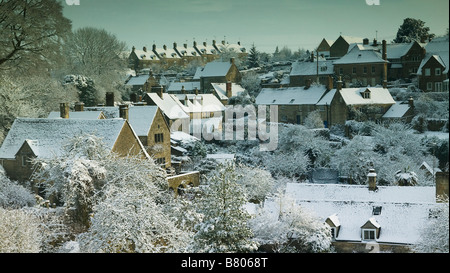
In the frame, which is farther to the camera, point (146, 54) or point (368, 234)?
point (146, 54)

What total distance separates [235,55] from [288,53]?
34.4 ft

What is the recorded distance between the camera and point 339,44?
1447 inches

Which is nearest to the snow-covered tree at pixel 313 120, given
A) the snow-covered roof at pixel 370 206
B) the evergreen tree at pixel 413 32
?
the evergreen tree at pixel 413 32

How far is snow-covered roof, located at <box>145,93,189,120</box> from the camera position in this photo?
86.6 feet

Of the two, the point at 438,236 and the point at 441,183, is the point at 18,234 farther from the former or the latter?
the point at 441,183

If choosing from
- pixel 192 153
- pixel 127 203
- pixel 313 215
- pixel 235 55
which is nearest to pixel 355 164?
pixel 192 153

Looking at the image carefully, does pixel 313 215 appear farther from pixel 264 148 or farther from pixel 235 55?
pixel 235 55

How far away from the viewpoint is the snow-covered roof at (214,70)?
133 feet

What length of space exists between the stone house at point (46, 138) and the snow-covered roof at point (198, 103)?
14161mm

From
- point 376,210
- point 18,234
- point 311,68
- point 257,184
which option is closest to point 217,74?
point 311,68

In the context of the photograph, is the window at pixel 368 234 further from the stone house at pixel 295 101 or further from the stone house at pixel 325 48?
the stone house at pixel 325 48

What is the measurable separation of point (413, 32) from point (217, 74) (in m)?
15.7

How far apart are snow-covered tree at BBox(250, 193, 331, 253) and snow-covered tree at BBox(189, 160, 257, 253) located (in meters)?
3.48

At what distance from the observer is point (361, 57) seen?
30.4m
